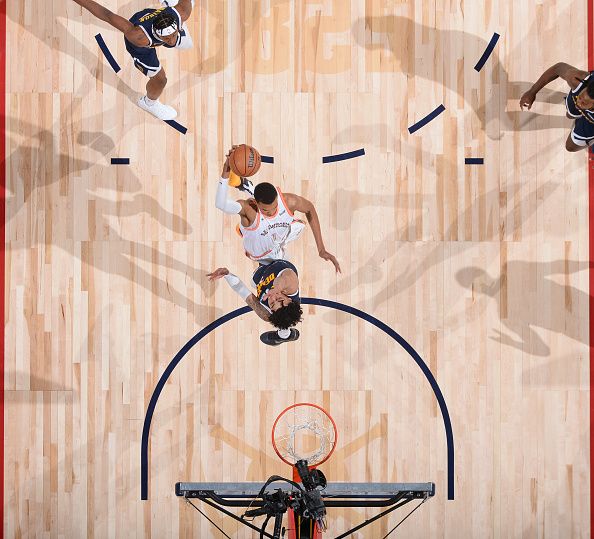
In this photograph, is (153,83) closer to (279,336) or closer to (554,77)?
(279,336)

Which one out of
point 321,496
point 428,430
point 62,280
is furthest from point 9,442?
point 428,430

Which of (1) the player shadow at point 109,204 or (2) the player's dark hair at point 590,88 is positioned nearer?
(2) the player's dark hair at point 590,88

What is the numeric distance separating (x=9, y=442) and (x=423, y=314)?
4.43 meters

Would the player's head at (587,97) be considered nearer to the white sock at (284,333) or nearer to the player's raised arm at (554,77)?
the player's raised arm at (554,77)

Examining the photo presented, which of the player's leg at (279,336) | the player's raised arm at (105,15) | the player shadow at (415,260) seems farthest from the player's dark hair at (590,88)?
the player's raised arm at (105,15)

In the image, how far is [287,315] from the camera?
702 cm

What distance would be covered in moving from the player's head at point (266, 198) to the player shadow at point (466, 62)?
193 centimetres

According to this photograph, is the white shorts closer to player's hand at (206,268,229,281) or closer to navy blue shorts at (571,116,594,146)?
player's hand at (206,268,229,281)

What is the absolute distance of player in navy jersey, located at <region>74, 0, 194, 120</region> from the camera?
6836mm

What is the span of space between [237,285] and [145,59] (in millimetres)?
2374

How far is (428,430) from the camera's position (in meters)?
7.48

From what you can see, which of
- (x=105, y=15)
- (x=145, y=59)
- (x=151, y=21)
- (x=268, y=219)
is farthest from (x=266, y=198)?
(x=105, y=15)

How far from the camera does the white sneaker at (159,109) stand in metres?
7.44

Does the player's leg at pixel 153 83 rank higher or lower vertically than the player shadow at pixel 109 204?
higher
